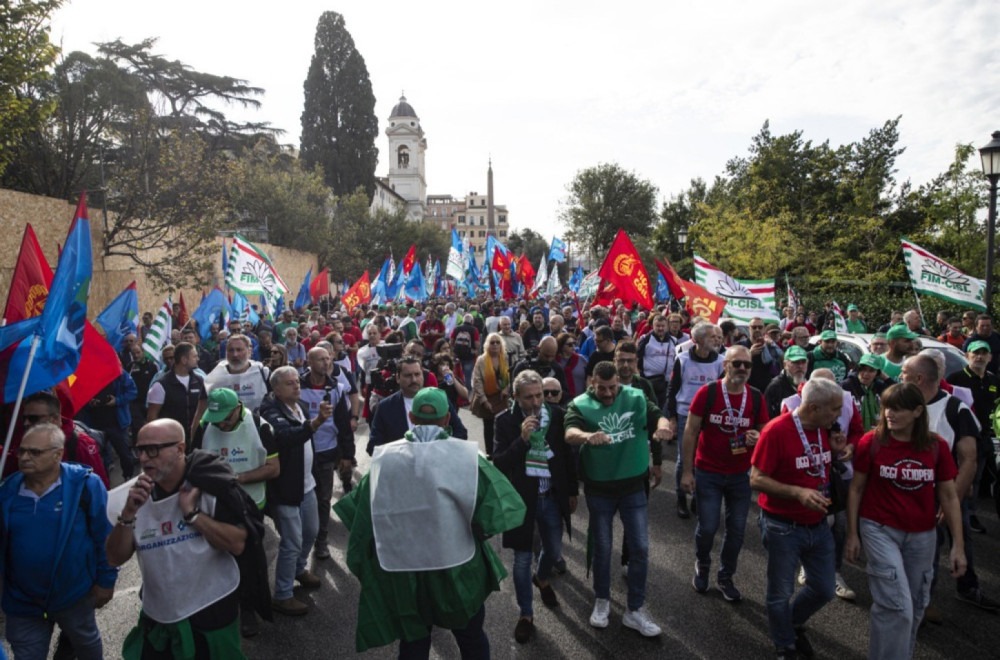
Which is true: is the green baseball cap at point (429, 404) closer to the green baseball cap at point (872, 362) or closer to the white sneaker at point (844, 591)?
the white sneaker at point (844, 591)

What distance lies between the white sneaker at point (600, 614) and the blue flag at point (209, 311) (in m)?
9.50

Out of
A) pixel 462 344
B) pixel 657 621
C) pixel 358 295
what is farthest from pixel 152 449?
pixel 358 295

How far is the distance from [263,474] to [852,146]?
3647cm

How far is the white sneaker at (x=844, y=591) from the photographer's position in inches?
184

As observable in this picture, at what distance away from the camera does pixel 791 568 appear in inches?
150

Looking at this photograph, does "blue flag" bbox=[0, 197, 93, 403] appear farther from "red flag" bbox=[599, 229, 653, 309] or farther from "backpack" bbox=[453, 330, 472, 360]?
"red flag" bbox=[599, 229, 653, 309]

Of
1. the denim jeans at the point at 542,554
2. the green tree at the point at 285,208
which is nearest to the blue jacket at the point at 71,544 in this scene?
the denim jeans at the point at 542,554

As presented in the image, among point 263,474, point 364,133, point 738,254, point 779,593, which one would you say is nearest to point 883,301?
point 738,254

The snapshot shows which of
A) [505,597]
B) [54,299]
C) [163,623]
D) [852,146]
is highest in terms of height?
[852,146]

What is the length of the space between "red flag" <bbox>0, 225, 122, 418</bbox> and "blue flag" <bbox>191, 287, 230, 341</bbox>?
22.2 feet

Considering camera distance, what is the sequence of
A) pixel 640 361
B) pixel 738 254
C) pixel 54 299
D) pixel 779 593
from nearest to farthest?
1. pixel 779 593
2. pixel 54 299
3. pixel 640 361
4. pixel 738 254

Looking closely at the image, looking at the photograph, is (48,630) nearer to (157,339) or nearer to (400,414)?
(400,414)

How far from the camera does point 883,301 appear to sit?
1647 centimetres

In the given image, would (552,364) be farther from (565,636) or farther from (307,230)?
(307,230)
